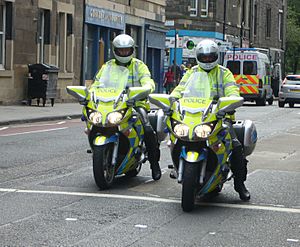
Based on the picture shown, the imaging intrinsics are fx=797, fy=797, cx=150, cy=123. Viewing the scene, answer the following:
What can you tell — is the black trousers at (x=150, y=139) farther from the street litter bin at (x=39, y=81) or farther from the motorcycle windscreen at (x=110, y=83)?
the street litter bin at (x=39, y=81)

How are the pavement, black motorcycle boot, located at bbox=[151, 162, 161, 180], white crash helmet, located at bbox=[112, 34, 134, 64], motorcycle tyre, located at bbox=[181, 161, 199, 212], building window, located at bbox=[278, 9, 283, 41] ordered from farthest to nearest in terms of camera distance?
1. building window, located at bbox=[278, 9, 283, 41]
2. the pavement
3. black motorcycle boot, located at bbox=[151, 162, 161, 180]
4. white crash helmet, located at bbox=[112, 34, 134, 64]
5. motorcycle tyre, located at bbox=[181, 161, 199, 212]

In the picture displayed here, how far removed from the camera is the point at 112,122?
926cm

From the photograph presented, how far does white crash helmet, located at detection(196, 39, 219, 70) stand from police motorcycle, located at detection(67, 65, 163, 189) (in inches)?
38.2

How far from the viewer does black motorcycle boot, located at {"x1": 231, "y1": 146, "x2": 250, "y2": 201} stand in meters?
8.82

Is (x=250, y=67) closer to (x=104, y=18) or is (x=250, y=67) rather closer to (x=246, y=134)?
(x=104, y=18)

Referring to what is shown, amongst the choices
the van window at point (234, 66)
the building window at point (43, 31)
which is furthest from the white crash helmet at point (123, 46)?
the van window at point (234, 66)

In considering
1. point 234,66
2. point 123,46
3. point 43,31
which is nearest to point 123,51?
point 123,46

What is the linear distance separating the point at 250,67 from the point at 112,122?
2858 centimetres

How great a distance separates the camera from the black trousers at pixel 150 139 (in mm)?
9914

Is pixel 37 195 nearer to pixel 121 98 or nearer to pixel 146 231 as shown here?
pixel 121 98

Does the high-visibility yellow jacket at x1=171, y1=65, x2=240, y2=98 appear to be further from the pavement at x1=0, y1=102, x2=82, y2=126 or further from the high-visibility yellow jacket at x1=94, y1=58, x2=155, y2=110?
the pavement at x1=0, y1=102, x2=82, y2=126

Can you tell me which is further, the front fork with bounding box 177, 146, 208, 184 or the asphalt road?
the front fork with bounding box 177, 146, 208, 184

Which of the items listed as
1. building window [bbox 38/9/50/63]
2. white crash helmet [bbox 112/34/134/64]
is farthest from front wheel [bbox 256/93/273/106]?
white crash helmet [bbox 112/34/134/64]

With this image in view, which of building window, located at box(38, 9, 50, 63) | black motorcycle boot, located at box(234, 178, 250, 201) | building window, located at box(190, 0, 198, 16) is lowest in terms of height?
black motorcycle boot, located at box(234, 178, 250, 201)
